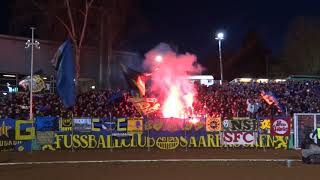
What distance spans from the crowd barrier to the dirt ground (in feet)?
7.84

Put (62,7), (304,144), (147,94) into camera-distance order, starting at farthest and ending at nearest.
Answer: (62,7)
(147,94)
(304,144)

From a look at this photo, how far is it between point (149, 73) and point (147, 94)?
1.61m

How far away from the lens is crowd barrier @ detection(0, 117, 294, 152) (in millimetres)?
29406

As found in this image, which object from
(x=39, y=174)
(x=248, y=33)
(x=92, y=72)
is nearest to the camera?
(x=39, y=174)

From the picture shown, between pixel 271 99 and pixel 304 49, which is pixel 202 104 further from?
pixel 304 49

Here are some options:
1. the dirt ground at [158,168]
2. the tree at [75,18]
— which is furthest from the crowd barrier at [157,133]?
the tree at [75,18]

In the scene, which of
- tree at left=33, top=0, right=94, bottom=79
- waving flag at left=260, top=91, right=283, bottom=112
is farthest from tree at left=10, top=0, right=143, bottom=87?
waving flag at left=260, top=91, right=283, bottom=112

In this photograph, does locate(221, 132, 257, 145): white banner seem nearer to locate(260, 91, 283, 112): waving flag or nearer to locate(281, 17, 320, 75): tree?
locate(260, 91, 283, 112): waving flag

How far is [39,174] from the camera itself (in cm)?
1809

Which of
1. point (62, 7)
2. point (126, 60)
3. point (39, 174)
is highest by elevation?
point (62, 7)

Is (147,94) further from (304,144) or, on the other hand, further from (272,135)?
(304,144)

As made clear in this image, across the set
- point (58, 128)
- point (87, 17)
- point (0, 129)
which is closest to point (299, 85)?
point (87, 17)

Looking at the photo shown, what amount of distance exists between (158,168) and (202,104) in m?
17.7

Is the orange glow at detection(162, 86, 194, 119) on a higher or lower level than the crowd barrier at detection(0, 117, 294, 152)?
higher
